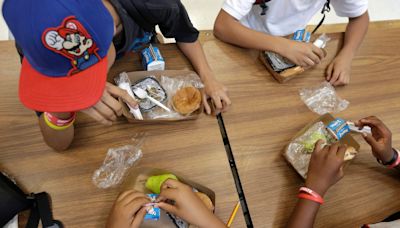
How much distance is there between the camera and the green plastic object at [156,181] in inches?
30.9

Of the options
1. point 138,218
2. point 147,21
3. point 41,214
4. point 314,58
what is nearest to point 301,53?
point 314,58

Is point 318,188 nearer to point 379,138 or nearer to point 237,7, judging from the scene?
point 379,138

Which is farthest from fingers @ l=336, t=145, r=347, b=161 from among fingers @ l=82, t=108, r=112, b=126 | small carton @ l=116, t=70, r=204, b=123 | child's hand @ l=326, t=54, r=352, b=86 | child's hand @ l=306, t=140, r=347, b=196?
fingers @ l=82, t=108, r=112, b=126

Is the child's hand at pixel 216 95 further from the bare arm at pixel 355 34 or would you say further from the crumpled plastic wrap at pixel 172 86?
the bare arm at pixel 355 34

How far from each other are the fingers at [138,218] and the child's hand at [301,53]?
0.65 meters

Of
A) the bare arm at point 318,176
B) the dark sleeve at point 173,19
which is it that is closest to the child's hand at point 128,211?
the bare arm at point 318,176

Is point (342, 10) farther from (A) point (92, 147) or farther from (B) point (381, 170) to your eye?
(A) point (92, 147)

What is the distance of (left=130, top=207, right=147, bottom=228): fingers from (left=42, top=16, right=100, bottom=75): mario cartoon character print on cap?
326 millimetres

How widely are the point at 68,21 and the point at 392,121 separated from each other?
3.18ft

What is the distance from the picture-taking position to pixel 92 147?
835mm

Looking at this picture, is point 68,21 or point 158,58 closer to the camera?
point 68,21

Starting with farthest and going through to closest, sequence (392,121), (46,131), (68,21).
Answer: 1. (392,121)
2. (46,131)
3. (68,21)

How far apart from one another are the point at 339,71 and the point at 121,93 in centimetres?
69

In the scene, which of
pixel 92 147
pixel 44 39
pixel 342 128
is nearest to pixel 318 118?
→ pixel 342 128
